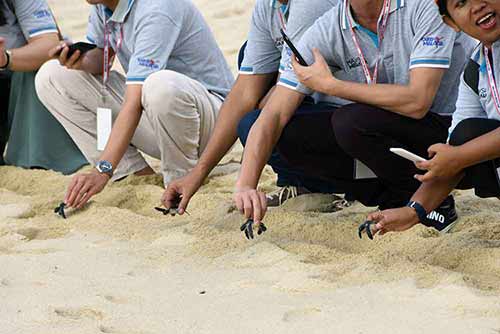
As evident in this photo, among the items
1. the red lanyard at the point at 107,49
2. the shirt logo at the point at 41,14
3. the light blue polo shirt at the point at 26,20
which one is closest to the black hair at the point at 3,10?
the light blue polo shirt at the point at 26,20

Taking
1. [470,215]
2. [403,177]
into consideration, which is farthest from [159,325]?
[470,215]

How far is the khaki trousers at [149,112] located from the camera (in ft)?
12.0

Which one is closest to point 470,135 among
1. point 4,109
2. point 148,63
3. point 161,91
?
point 161,91

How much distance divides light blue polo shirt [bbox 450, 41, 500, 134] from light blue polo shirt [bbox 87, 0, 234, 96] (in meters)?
1.30

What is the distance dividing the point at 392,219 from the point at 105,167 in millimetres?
1219

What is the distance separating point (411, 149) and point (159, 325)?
1105 millimetres

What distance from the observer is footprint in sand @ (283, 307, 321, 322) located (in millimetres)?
2287

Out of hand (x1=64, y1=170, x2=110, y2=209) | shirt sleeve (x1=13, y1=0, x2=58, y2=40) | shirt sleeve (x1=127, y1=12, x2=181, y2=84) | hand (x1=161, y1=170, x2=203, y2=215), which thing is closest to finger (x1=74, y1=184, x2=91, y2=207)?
hand (x1=64, y1=170, x2=110, y2=209)

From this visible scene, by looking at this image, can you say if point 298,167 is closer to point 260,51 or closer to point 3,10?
point 260,51

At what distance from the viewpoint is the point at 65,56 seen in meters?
3.92

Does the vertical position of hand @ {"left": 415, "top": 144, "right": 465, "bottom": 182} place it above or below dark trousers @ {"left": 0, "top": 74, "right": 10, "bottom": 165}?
above

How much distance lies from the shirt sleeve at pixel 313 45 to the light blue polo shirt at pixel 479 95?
18.2 inches

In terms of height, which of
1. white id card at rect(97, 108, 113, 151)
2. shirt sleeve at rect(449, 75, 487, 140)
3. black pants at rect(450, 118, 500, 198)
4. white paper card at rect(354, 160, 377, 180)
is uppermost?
shirt sleeve at rect(449, 75, 487, 140)

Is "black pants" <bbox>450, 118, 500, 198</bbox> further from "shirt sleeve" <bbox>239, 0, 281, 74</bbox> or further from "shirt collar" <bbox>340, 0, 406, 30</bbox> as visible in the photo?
"shirt sleeve" <bbox>239, 0, 281, 74</bbox>
